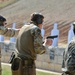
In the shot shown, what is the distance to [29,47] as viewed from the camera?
5.62m

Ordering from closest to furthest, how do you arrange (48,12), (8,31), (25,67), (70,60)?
(70,60)
(25,67)
(8,31)
(48,12)

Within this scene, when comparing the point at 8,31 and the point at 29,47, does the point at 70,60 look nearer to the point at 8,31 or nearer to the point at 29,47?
the point at 29,47

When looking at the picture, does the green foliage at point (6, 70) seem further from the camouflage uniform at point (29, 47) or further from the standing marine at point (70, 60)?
the standing marine at point (70, 60)

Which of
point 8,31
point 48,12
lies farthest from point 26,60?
point 48,12

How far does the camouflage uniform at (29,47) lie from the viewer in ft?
18.2

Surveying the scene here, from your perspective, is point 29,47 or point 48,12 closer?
point 29,47

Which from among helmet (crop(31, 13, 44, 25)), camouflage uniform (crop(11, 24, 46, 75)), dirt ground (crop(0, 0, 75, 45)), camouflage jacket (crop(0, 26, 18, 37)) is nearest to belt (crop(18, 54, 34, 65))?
camouflage uniform (crop(11, 24, 46, 75))

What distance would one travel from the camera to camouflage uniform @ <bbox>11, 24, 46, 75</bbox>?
5551 mm

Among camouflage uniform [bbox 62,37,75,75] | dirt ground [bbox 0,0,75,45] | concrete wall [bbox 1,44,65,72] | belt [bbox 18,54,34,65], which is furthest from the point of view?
dirt ground [bbox 0,0,75,45]

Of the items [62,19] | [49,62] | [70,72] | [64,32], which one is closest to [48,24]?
[62,19]

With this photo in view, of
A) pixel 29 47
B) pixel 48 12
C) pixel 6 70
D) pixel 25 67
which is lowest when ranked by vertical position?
pixel 6 70

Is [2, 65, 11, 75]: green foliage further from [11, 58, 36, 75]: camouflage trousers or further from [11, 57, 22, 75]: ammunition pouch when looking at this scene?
[11, 58, 36, 75]: camouflage trousers

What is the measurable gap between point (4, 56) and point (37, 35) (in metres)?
7.56

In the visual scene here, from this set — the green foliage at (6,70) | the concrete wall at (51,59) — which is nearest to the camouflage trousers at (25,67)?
the green foliage at (6,70)
